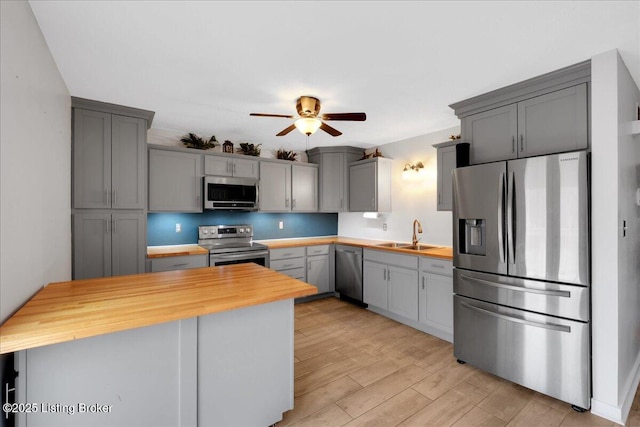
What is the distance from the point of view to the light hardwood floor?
1.98 meters

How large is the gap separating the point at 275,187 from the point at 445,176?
238cm

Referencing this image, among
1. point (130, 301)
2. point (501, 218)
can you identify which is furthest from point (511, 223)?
point (130, 301)

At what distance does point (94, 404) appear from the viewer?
1369mm

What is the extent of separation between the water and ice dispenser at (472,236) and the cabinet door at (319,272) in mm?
2290

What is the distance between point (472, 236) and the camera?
2.62 m

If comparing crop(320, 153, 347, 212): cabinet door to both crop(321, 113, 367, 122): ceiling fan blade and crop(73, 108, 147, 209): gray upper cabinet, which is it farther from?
crop(73, 108, 147, 209): gray upper cabinet

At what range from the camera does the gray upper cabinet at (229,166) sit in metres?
3.94

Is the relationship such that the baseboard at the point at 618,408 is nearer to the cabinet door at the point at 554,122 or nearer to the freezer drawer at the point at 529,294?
the freezer drawer at the point at 529,294

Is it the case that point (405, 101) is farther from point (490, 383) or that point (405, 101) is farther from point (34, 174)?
point (34, 174)

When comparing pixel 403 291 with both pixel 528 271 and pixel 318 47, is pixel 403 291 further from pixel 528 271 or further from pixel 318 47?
pixel 318 47

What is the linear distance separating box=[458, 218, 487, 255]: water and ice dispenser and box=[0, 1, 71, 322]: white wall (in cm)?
298

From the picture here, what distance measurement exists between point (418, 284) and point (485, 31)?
8.19 feet

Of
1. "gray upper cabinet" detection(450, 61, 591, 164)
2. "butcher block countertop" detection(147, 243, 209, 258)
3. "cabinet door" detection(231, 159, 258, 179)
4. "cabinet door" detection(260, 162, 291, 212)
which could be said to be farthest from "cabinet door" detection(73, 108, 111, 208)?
"gray upper cabinet" detection(450, 61, 591, 164)

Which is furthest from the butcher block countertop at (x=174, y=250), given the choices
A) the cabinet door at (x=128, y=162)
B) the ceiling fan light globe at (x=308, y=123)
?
the ceiling fan light globe at (x=308, y=123)
